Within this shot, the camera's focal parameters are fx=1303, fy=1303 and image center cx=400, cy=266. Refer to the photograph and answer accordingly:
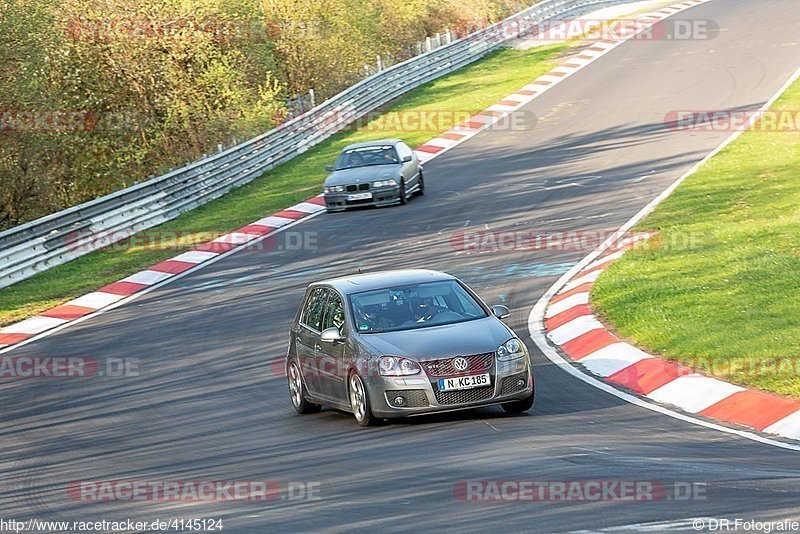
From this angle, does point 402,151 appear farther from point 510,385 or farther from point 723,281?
point 510,385

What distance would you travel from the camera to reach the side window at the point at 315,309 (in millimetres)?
14039

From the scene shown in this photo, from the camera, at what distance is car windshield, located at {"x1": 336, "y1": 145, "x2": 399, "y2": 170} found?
30078mm

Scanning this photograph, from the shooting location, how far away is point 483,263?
73.3ft

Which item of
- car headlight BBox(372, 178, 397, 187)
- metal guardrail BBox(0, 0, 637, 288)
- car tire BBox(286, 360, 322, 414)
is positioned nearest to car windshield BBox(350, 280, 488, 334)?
car tire BBox(286, 360, 322, 414)

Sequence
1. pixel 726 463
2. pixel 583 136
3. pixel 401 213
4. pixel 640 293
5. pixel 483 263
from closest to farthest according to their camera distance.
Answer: pixel 726 463, pixel 640 293, pixel 483 263, pixel 401 213, pixel 583 136

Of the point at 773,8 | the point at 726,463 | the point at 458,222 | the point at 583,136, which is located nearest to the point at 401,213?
the point at 458,222

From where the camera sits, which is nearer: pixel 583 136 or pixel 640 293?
pixel 640 293

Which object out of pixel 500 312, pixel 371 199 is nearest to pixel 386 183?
pixel 371 199

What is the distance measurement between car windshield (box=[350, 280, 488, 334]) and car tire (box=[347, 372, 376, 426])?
56 cm

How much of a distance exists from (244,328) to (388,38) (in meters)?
35.9

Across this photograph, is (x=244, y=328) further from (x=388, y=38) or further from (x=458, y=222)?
(x=388, y=38)

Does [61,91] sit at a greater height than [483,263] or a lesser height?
greater

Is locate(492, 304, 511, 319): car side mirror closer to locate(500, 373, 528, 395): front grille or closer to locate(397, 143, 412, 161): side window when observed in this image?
locate(500, 373, 528, 395): front grille

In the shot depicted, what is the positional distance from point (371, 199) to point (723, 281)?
1321cm
